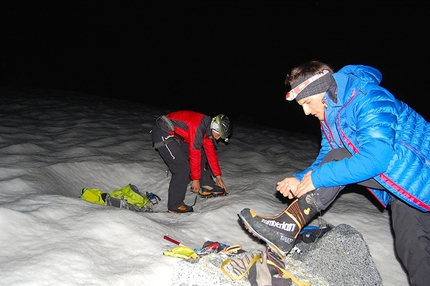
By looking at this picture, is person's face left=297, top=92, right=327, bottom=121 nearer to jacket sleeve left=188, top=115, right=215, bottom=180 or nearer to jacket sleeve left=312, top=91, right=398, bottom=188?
jacket sleeve left=312, top=91, right=398, bottom=188

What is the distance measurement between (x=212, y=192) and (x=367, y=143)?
289cm

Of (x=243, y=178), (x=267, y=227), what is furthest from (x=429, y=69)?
(x=267, y=227)

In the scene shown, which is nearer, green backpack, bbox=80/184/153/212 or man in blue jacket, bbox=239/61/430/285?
man in blue jacket, bbox=239/61/430/285

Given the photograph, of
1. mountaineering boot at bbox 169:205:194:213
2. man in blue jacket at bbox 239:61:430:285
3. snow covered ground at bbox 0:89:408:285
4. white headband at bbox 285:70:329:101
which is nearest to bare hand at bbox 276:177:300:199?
man in blue jacket at bbox 239:61:430:285

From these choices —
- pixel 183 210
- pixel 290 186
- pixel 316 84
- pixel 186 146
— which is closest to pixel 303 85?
pixel 316 84

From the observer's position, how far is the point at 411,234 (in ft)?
8.00

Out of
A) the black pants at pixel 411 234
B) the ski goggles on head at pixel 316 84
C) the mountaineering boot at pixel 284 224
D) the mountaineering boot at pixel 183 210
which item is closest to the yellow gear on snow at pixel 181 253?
the mountaineering boot at pixel 284 224

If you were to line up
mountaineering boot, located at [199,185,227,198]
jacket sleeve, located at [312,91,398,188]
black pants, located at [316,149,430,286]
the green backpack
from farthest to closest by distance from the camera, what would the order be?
1. mountaineering boot, located at [199,185,227,198]
2. the green backpack
3. black pants, located at [316,149,430,286]
4. jacket sleeve, located at [312,91,398,188]

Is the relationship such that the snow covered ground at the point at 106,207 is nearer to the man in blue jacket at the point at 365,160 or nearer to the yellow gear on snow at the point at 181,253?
the yellow gear on snow at the point at 181,253

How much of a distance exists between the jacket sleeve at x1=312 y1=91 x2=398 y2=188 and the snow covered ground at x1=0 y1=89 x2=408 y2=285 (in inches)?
55.3

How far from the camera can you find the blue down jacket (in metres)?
2.22

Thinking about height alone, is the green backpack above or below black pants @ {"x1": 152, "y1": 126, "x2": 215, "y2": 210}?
below

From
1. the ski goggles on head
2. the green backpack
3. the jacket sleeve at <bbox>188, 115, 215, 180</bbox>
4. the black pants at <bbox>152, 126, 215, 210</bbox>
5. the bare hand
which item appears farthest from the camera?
the jacket sleeve at <bbox>188, 115, 215, 180</bbox>

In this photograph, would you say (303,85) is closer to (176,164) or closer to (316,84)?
(316,84)
